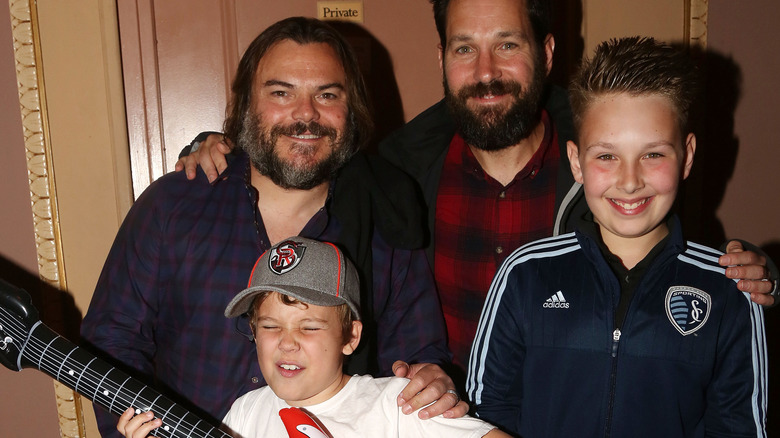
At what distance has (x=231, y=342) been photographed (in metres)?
1.58

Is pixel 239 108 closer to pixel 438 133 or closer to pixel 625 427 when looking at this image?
pixel 438 133

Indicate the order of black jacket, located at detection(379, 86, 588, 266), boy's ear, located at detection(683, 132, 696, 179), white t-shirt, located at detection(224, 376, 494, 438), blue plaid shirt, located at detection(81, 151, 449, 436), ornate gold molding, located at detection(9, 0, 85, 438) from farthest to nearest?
ornate gold molding, located at detection(9, 0, 85, 438)
black jacket, located at detection(379, 86, 588, 266)
blue plaid shirt, located at detection(81, 151, 449, 436)
boy's ear, located at detection(683, 132, 696, 179)
white t-shirt, located at detection(224, 376, 494, 438)

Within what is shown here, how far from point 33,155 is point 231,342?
1.15 m

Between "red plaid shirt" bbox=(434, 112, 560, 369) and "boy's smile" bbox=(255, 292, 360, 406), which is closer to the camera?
"boy's smile" bbox=(255, 292, 360, 406)

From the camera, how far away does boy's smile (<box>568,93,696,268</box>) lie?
1.35 metres

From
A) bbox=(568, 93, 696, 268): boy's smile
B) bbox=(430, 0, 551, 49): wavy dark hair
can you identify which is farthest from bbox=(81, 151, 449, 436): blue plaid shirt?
bbox=(430, 0, 551, 49): wavy dark hair

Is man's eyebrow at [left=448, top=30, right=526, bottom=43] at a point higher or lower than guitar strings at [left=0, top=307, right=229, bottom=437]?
higher

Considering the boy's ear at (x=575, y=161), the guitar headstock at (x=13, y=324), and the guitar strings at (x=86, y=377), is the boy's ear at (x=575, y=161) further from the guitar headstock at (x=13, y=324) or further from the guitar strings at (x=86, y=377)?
the guitar headstock at (x=13, y=324)

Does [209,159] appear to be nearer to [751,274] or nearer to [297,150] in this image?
[297,150]

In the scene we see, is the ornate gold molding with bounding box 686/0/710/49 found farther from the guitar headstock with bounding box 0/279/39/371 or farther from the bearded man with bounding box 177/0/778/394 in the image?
the guitar headstock with bounding box 0/279/39/371

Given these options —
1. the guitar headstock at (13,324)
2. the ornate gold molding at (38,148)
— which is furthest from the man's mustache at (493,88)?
the ornate gold molding at (38,148)

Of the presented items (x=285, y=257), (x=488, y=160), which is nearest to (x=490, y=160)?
(x=488, y=160)

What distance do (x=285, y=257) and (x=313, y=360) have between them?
232 mm

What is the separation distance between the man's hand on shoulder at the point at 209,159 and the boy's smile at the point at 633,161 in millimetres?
934
